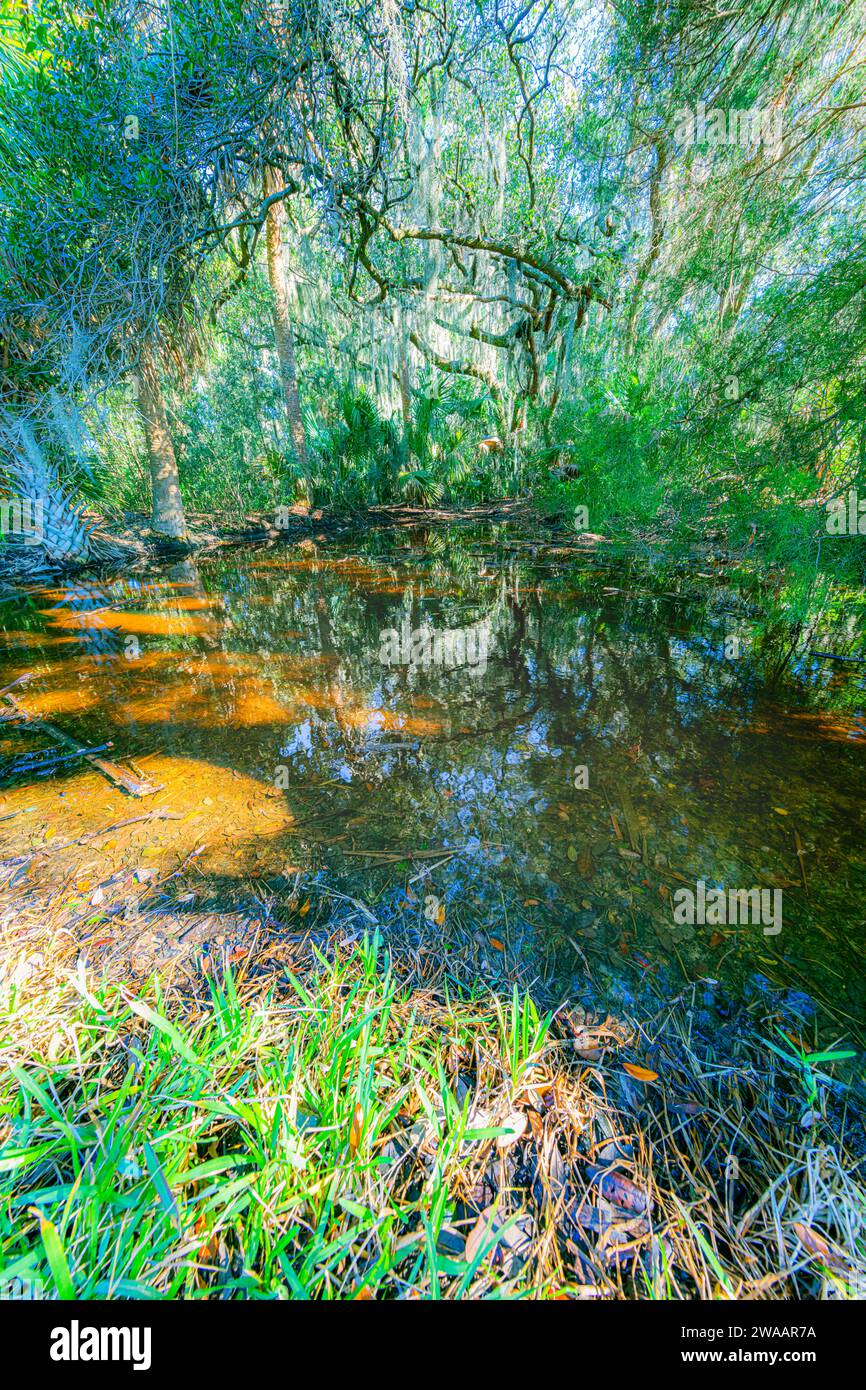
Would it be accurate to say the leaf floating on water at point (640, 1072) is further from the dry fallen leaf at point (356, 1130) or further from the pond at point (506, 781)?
the dry fallen leaf at point (356, 1130)

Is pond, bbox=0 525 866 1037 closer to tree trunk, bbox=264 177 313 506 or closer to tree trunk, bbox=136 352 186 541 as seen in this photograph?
tree trunk, bbox=136 352 186 541

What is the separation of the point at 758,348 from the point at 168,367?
600 cm

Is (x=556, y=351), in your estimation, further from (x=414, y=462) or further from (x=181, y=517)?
(x=181, y=517)

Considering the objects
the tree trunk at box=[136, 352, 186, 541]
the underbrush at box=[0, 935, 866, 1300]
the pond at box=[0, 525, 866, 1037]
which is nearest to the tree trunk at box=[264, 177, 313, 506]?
the tree trunk at box=[136, 352, 186, 541]

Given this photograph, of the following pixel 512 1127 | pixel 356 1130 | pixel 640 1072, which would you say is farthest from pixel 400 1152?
pixel 640 1072

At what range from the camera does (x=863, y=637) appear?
390cm

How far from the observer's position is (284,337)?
30.6ft

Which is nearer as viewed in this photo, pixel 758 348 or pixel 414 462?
pixel 758 348

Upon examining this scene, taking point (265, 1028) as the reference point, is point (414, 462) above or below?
above


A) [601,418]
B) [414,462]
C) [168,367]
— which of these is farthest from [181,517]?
[601,418]

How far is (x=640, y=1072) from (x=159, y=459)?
8.82 meters
